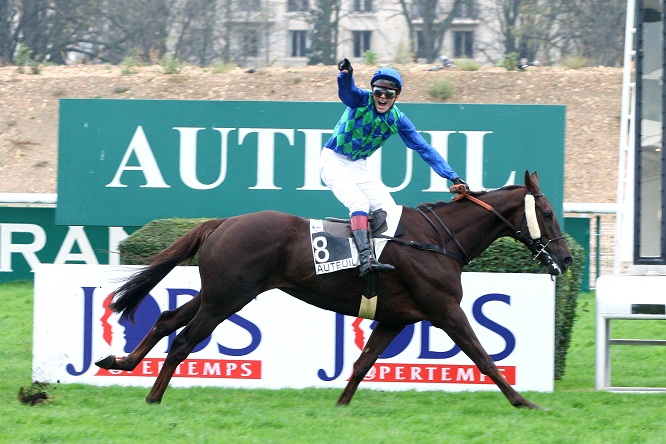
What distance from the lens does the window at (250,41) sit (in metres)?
30.2

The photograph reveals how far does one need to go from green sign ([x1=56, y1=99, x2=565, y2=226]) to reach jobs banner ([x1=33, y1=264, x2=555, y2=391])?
3443 mm

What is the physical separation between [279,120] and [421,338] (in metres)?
4.18

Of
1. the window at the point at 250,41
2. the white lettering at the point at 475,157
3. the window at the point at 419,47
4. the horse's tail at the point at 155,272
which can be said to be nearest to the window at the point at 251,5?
the window at the point at 250,41

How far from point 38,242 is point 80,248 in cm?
60

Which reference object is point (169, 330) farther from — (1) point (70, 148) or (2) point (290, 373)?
(1) point (70, 148)

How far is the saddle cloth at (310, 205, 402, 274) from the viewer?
5.97 meters

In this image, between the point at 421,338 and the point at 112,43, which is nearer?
the point at 421,338

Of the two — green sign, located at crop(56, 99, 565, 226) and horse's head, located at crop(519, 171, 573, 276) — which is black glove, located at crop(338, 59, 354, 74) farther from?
green sign, located at crop(56, 99, 565, 226)

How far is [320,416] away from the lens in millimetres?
5668

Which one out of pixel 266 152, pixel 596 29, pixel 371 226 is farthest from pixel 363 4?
pixel 371 226

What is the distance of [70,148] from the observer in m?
10.5

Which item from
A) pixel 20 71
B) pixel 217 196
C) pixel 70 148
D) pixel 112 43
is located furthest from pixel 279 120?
pixel 112 43

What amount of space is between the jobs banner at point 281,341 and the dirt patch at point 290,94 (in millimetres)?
11678

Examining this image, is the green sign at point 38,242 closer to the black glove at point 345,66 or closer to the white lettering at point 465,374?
the white lettering at point 465,374
